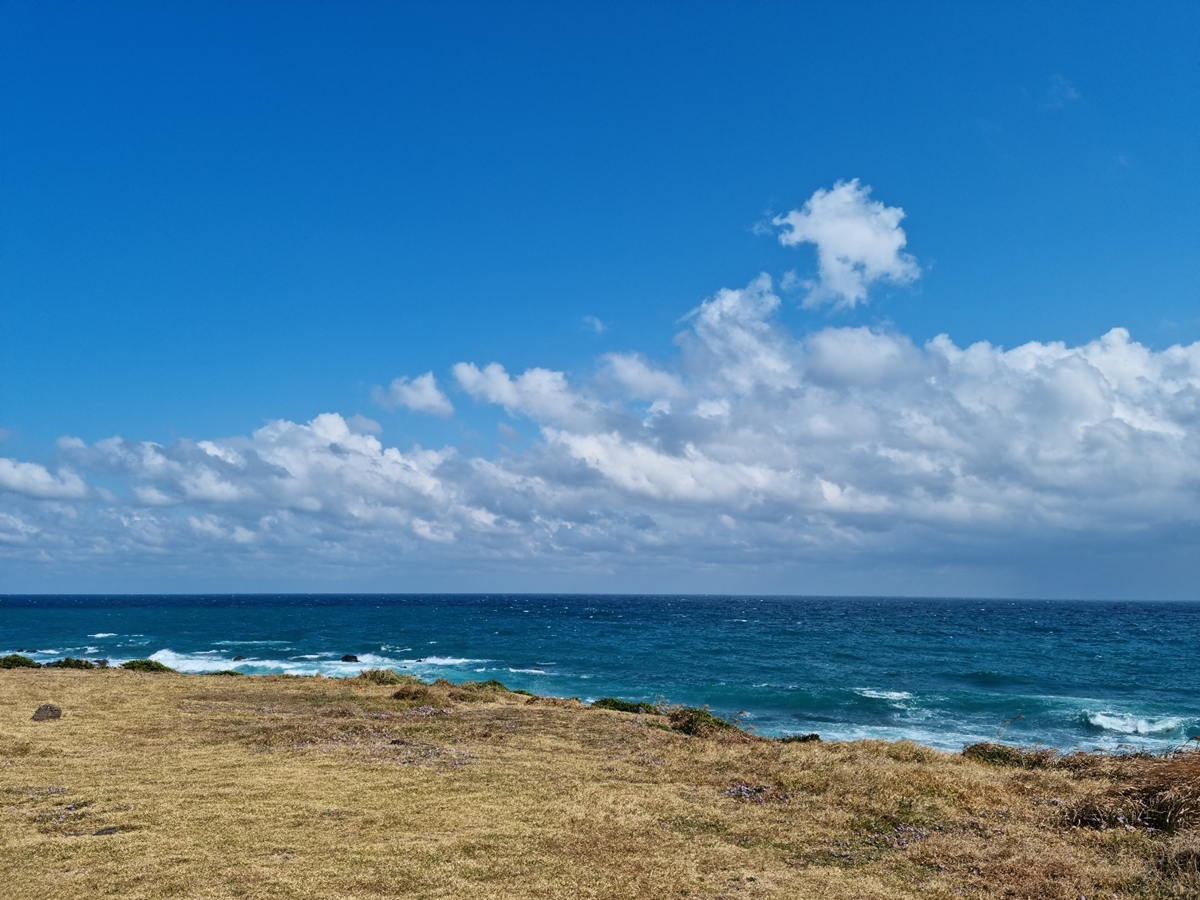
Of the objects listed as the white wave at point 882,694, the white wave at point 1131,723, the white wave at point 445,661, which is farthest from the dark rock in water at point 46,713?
the white wave at point 1131,723

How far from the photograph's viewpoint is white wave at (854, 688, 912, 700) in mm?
53625

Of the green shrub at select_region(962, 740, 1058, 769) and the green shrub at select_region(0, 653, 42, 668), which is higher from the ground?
the green shrub at select_region(962, 740, 1058, 769)

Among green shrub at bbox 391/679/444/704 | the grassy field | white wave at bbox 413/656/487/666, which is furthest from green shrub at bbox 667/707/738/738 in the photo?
white wave at bbox 413/656/487/666

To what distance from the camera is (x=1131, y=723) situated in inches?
1766

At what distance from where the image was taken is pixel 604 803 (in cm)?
1622

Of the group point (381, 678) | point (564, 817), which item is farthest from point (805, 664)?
point (564, 817)

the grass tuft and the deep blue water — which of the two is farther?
the deep blue water

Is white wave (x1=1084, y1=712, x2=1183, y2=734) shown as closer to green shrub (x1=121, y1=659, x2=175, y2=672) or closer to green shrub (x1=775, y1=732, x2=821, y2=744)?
green shrub (x1=775, y1=732, x2=821, y2=744)

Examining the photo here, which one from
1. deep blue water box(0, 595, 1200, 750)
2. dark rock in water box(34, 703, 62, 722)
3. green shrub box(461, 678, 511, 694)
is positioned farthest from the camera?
deep blue water box(0, 595, 1200, 750)

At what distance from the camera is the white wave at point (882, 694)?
53625mm

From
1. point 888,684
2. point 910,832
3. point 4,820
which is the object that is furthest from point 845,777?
point 888,684

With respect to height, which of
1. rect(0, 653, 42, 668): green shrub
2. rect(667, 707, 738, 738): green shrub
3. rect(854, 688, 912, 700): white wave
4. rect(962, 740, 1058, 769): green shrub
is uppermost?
rect(962, 740, 1058, 769): green shrub

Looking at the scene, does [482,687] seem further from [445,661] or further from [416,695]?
[445,661]

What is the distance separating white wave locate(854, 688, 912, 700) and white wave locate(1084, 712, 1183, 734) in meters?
11.7
